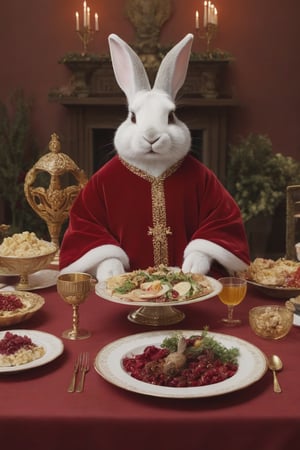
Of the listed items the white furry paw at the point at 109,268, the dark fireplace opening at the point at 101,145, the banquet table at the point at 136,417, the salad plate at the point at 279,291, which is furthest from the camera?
Answer: the dark fireplace opening at the point at 101,145

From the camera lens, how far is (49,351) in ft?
4.34

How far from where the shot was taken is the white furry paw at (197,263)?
6.03 ft

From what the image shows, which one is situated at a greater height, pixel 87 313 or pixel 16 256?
pixel 16 256

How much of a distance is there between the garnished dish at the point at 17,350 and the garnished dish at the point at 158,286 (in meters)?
0.25

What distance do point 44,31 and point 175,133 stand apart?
3.66 meters

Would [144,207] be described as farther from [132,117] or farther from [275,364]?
[275,364]

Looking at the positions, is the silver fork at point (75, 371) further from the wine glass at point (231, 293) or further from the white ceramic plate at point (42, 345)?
the wine glass at point (231, 293)

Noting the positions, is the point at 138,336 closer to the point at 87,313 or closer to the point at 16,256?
the point at 87,313

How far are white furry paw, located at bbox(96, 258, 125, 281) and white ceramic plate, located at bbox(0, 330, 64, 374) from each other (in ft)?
1.40

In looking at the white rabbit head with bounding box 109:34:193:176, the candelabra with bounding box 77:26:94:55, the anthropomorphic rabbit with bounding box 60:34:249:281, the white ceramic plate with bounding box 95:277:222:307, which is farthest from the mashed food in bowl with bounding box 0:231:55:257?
the candelabra with bounding box 77:26:94:55

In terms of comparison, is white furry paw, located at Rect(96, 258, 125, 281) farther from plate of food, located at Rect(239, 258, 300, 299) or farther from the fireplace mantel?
the fireplace mantel

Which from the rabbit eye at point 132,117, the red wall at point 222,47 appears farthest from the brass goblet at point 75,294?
the red wall at point 222,47

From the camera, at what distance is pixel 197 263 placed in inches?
72.7

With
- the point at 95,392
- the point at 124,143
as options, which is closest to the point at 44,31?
the point at 124,143
